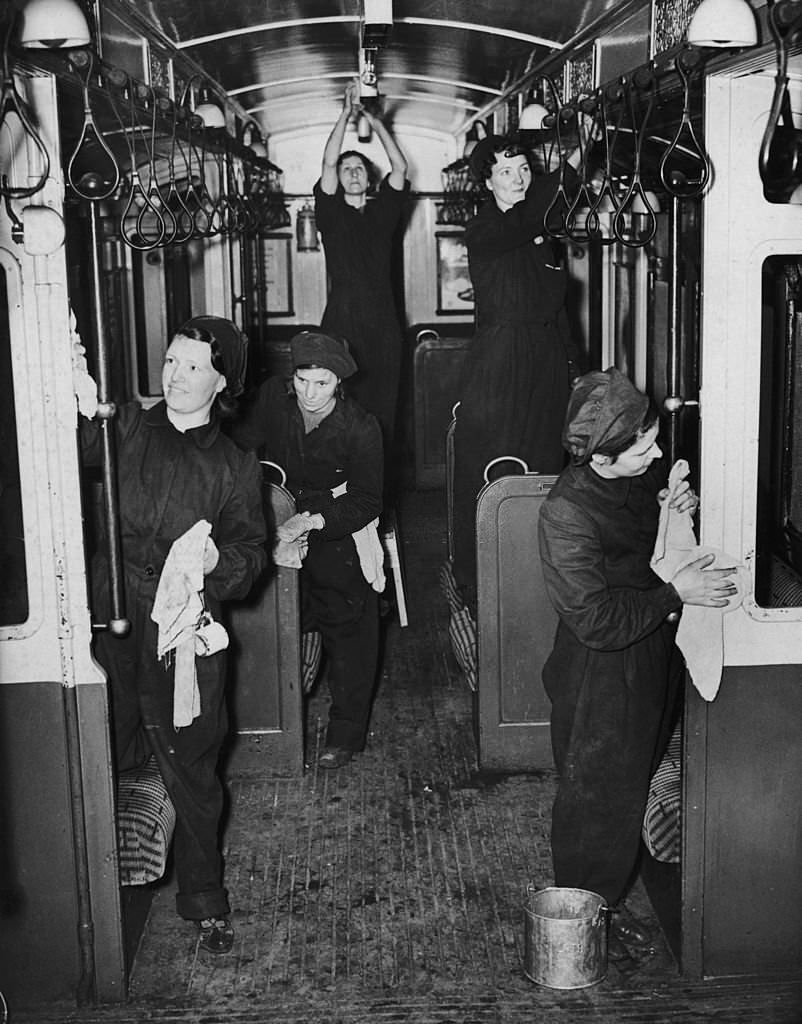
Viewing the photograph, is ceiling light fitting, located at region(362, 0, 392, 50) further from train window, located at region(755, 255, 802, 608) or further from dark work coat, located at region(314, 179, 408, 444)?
dark work coat, located at region(314, 179, 408, 444)

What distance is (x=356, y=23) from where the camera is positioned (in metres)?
5.37

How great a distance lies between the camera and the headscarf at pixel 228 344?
3688 mm

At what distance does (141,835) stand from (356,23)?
11.3ft

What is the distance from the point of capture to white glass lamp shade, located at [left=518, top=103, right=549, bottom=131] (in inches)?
213

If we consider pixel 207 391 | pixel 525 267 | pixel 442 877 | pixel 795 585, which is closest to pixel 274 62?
pixel 525 267

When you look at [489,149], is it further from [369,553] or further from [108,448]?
[108,448]

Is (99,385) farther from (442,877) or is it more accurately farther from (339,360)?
(442,877)

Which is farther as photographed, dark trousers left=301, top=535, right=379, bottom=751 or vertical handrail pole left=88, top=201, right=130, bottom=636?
dark trousers left=301, top=535, right=379, bottom=751

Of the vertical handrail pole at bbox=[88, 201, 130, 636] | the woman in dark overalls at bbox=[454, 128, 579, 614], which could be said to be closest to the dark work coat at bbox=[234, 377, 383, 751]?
the woman in dark overalls at bbox=[454, 128, 579, 614]

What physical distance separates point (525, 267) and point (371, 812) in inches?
97.3

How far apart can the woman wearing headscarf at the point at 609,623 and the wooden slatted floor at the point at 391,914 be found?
1.13ft

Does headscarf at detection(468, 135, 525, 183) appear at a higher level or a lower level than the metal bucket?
higher

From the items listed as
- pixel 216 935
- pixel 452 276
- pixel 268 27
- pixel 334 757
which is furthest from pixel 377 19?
pixel 452 276

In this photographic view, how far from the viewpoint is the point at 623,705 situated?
11.7 feet
